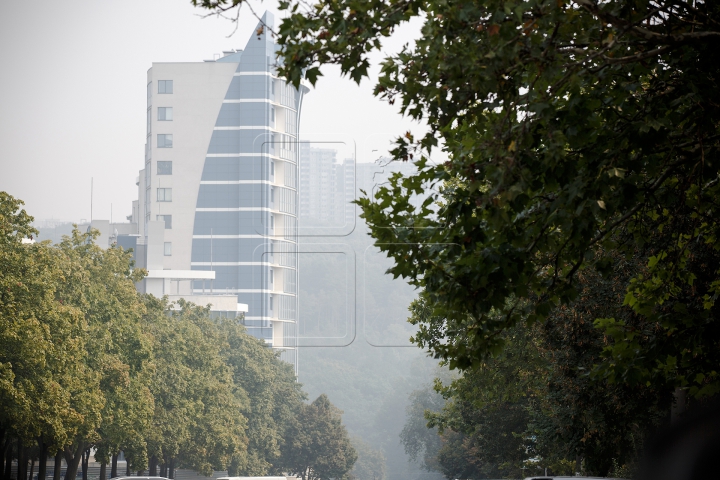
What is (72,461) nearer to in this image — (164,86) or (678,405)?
(678,405)

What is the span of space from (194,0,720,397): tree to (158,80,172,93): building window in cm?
6246

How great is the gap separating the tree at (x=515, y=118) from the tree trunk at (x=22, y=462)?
26.4 meters

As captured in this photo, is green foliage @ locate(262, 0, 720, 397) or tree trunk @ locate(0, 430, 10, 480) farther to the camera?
tree trunk @ locate(0, 430, 10, 480)

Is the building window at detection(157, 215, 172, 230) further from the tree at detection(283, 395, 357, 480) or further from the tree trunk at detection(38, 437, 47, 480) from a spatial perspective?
the tree trunk at detection(38, 437, 47, 480)

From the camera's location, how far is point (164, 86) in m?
70.2

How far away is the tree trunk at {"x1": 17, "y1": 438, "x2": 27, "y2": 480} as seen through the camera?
1274 inches

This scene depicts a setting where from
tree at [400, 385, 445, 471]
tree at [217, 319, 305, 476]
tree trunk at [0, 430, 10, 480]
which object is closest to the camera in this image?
tree trunk at [0, 430, 10, 480]

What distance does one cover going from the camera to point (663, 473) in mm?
19266

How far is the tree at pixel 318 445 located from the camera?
255 feet

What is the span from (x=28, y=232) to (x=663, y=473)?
21.6 meters

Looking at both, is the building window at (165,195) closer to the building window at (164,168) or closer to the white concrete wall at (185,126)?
the white concrete wall at (185,126)

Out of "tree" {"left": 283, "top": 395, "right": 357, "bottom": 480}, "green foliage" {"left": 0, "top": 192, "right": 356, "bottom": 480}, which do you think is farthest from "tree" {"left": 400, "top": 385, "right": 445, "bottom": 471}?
"green foliage" {"left": 0, "top": 192, "right": 356, "bottom": 480}

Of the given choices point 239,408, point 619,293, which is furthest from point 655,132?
point 239,408

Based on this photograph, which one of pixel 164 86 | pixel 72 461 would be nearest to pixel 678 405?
pixel 72 461
